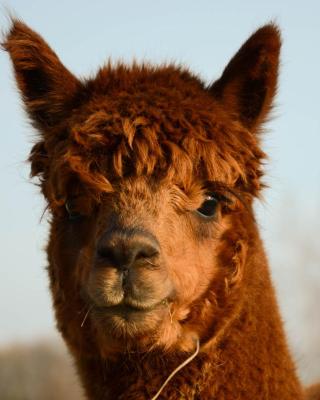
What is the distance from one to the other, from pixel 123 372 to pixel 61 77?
2223mm

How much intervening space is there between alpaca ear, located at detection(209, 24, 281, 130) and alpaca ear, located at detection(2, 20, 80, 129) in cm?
109

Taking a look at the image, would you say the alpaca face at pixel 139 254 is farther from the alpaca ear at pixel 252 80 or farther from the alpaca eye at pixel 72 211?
the alpaca ear at pixel 252 80

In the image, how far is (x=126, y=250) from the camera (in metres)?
4.98

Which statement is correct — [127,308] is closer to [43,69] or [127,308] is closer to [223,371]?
[223,371]

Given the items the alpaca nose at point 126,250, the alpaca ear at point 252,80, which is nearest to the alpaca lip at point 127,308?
the alpaca nose at point 126,250

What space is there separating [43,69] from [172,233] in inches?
67.7

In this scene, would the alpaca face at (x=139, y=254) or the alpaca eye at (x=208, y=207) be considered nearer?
the alpaca face at (x=139, y=254)

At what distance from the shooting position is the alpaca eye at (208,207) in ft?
18.9

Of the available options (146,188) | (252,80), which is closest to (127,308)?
(146,188)

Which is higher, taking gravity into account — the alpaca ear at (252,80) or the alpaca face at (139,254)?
the alpaca ear at (252,80)

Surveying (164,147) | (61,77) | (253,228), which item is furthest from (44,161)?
(253,228)

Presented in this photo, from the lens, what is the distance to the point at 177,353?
5.56 metres

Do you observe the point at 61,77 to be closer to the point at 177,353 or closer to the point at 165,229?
the point at 165,229

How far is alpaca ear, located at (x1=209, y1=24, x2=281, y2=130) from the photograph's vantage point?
5977 millimetres
